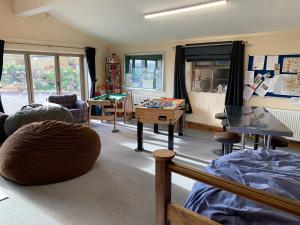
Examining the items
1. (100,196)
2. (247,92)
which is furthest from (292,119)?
(100,196)

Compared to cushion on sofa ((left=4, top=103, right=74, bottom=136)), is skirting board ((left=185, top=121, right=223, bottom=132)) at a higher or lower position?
lower

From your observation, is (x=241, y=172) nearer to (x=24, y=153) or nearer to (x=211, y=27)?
(x=24, y=153)

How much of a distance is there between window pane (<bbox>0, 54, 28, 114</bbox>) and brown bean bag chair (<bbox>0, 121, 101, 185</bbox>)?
9.07 feet

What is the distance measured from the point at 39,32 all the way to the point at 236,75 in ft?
15.1

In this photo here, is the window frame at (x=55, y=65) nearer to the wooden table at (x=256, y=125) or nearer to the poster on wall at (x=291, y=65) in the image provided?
the wooden table at (x=256, y=125)

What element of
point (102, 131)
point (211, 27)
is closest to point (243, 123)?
point (211, 27)

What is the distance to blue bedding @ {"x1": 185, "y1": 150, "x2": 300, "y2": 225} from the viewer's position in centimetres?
130

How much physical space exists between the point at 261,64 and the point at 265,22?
2.72 feet

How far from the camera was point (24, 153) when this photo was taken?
9.21ft

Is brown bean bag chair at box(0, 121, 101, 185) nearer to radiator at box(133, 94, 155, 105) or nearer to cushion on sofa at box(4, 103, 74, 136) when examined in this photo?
cushion on sofa at box(4, 103, 74, 136)

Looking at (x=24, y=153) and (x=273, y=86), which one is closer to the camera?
(x=24, y=153)

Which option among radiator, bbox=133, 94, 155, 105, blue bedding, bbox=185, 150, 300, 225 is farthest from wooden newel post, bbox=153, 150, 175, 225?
radiator, bbox=133, 94, 155, 105

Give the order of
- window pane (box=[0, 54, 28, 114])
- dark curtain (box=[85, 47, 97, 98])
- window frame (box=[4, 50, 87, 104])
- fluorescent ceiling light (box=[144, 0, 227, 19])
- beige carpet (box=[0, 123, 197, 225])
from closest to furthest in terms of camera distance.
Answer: beige carpet (box=[0, 123, 197, 225])
fluorescent ceiling light (box=[144, 0, 227, 19])
window pane (box=[0, 54, 28, 114])
window frame (box=[4, 50, 87, 104])
dark curtain (box=[85, 47, 97, 98])

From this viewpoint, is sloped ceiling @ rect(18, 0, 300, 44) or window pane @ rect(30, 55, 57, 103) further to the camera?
window pane @ rect(30, 55, 57, 103)
